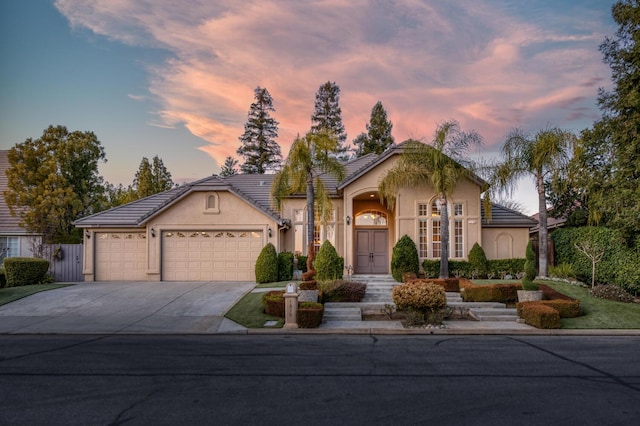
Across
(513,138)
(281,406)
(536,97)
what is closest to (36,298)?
(281,406)

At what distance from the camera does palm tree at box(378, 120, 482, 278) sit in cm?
1788

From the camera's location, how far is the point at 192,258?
65.2 ft

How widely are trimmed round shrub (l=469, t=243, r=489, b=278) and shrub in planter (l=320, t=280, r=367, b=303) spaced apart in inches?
250

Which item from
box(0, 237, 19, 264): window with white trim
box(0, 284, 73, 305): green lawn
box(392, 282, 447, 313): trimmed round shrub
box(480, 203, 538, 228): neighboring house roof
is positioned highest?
box(480, 203, 538, 228): neighboring house roof

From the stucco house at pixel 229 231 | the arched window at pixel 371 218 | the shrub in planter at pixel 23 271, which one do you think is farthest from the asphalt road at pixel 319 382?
the arched window at pixel 371 218

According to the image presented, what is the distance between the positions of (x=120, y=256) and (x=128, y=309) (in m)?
6.81

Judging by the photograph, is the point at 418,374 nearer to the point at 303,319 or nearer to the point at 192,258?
the point at 303,319

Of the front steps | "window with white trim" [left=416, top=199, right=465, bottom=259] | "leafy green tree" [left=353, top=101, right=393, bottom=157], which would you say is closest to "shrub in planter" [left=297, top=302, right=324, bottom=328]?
the front steps

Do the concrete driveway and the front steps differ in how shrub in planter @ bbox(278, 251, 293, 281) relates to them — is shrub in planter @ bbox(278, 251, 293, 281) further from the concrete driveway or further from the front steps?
the front steps

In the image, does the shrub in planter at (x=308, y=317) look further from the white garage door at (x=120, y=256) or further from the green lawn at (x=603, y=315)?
the white garage door at (x=120, y=256)

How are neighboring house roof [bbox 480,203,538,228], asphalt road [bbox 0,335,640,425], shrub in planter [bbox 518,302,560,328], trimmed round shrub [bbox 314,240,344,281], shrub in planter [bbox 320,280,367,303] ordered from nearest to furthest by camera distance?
asphalt road [bbox 0,335,640,425] < shrub in planter [bbox 518,302,560,328] < shrub in planter [bbox 320,280,367,303] < trimmed round shrub [bbox 314,240,344,281] < neighboring house roof [bbox 480,203,538,228]

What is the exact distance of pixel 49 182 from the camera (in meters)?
22.7

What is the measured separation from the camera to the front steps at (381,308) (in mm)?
13305

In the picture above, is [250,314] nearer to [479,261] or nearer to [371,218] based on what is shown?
[371,218]
